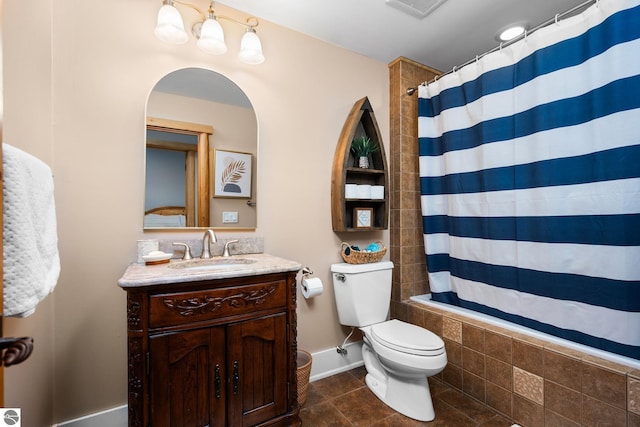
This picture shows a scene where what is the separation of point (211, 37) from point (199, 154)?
2.03 feet

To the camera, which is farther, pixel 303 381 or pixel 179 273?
pixel 303 381

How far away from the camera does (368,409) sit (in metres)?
1.63

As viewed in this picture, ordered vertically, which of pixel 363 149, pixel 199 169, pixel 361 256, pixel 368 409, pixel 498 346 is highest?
pixel 363 149

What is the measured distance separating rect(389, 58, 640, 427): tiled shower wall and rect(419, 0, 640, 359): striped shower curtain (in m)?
0.18

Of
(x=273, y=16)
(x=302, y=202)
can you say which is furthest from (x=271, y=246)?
(x=273, y=16)

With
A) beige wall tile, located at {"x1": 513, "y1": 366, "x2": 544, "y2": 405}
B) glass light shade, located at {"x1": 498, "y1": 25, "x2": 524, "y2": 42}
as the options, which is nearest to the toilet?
beige wall tile, located at {"x1": 513, "y1": 366, "x2": 544, "y2": 405}

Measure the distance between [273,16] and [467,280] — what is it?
215 cm

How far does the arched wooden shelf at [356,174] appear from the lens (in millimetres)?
1941

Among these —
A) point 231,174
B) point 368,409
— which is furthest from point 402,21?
point 368,409

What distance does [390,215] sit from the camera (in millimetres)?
2289

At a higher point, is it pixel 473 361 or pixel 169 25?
pixel 169 25

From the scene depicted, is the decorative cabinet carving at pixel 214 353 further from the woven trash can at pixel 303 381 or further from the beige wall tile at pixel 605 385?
the beige wall tile at pixel 605 385

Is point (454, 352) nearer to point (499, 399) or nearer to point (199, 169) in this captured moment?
point (499, 399)

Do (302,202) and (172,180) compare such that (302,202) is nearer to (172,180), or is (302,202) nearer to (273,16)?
(172,180)
